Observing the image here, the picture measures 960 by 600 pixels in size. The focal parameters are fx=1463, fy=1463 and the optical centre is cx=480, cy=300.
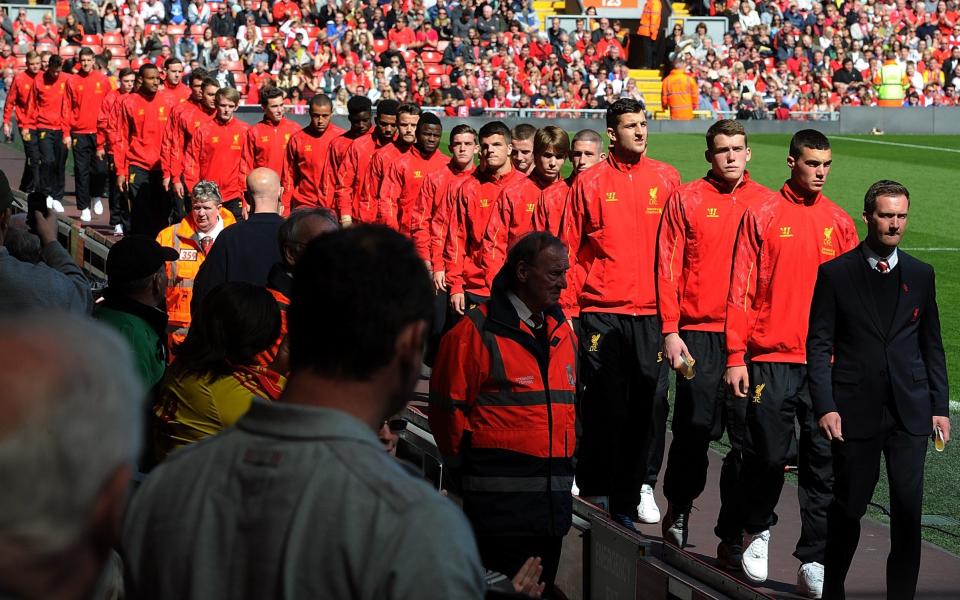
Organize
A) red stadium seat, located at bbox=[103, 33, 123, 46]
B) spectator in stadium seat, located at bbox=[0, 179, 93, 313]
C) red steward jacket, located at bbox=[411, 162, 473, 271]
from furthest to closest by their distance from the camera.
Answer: red stadium seat, located at bbox=[103, 33, 123, 46], red steward jacket, located at bbox=[411, 162, 473, 271], spectator in stadium seat, located at bbox=[0, 179, 93, 313]

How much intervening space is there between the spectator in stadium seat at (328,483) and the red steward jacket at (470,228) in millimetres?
8256

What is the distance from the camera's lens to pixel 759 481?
23.9 ft

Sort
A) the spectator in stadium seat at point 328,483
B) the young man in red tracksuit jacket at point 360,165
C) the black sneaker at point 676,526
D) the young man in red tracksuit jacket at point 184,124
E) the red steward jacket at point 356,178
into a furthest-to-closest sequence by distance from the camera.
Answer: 1. the young man in red tracksuit jacket at point 184,124
2. the red steward jacket at point 356,178
3. the young man in red tracksuit jacket at point 360,165
4. the black sneaker at point 676,526
5. the spectator in stadium seat at point 328,483

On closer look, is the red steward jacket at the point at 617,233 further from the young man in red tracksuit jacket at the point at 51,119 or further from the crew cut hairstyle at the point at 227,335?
the young man in red tracksuit jacket at the point at 51,119

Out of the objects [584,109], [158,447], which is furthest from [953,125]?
[158,447]

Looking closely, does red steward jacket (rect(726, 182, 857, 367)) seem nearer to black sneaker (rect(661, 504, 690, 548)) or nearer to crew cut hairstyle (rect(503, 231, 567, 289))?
black sneaker (rect(661, 504, 690, 548))

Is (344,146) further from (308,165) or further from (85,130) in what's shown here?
(85,130)

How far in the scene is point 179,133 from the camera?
637 inches

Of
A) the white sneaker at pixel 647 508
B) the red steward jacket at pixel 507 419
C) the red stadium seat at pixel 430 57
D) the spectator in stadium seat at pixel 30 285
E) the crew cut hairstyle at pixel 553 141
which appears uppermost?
the red stadium seat at pixel 430 57

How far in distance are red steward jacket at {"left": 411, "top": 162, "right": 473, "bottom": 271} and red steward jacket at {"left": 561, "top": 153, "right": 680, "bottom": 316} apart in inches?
91.7

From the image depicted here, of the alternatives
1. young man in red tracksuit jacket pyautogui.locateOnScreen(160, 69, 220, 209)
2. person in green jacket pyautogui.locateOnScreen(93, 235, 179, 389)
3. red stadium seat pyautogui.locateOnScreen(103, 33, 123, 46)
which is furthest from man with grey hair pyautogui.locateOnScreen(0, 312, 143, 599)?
red stadium seat pyautogui.locateOnScreen(103, 33, 123, 46)

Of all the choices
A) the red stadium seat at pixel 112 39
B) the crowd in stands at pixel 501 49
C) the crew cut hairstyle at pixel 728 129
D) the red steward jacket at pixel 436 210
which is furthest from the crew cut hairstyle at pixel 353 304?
the red stadium seat at pixel 112 39

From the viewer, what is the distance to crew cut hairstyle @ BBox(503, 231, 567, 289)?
5621 mm

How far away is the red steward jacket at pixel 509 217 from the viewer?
9859mm
